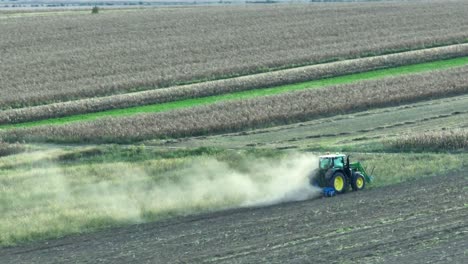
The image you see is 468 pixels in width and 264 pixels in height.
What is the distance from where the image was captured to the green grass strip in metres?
51.0

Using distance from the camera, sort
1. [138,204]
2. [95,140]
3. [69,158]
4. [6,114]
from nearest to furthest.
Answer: [138,204] → [69,158] → [95,140] → [6,114]

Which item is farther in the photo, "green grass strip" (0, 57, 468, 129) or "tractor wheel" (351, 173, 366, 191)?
"green grass strip" (0, 57, 468, 129)

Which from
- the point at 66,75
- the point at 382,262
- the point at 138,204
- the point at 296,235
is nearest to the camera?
the point at 382,262

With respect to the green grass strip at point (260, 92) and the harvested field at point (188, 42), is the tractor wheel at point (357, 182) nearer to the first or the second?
the green grass strip at point (260, 92)

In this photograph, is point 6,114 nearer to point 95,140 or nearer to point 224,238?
point 95,140

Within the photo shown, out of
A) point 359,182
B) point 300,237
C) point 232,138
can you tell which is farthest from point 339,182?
point 232,138

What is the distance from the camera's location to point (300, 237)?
25.8 m

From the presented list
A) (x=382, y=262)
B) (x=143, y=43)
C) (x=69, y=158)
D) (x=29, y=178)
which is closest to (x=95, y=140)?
(x=69, y=158)

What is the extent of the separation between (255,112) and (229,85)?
9.29 meters

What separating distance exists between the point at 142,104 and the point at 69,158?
46.3 ft

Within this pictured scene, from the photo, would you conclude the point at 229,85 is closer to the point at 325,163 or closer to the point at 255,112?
the point at 255,112

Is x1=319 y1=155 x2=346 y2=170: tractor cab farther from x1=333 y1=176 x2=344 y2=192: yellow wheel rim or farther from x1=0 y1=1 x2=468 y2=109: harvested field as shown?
x1=0 y1=1 x2=468 y2=109: harvested field

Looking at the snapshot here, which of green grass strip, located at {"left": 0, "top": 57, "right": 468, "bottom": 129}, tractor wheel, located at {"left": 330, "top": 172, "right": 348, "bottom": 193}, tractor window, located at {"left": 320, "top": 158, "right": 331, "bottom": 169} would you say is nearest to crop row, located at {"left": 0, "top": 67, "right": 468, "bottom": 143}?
green grass strip, located at {"left": 0, "top": 57, "right": 468, "bottom": 129}

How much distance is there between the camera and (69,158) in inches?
1575
